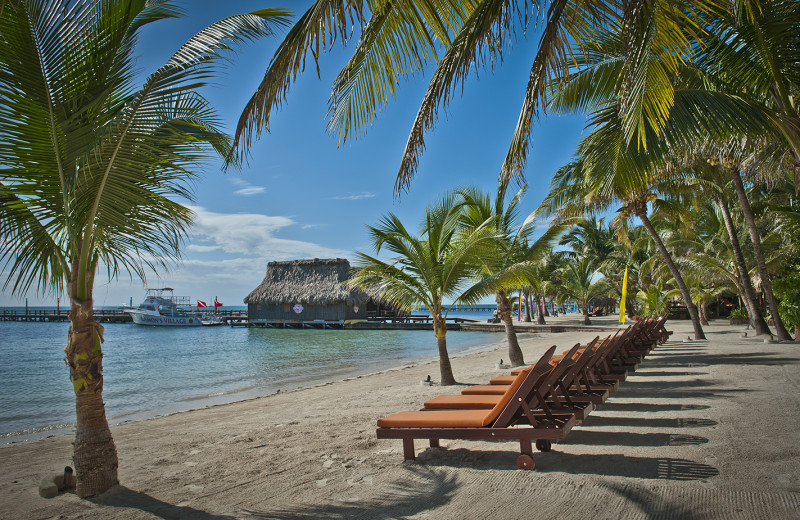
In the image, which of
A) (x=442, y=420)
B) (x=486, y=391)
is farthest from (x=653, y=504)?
(x=486, y=391)

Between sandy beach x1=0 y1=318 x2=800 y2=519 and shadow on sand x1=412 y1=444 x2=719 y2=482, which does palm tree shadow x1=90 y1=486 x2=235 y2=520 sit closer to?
sandy beach x1=0 y1=318 x2=800 y2=519

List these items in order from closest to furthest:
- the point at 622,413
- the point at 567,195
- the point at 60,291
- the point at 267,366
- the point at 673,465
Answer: the point at 673,465, the point at 60,291, the point at 622,413, the point at 567,195, the point at 267,366

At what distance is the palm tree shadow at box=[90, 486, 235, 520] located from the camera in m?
3.31

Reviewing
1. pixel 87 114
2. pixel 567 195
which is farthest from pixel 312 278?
pixel 87 114

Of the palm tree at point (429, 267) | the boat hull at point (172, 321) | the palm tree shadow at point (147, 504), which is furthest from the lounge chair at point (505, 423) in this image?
the boat hull at point (172, 321)

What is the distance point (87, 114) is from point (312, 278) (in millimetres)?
42438

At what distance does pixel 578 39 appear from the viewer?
387cm

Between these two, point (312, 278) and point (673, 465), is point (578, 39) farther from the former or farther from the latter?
point (312, 278)

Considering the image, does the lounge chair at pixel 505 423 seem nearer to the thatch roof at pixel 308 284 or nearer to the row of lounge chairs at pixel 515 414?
the row of lounge chairs at pixel 515 414

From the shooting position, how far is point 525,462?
356 centimetres

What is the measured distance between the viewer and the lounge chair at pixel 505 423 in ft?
11.7

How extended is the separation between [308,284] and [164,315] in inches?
930

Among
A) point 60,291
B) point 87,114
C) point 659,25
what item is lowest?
point 60,291

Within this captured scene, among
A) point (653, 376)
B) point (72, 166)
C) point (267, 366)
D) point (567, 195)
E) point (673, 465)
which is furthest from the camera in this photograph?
point (267, 366)
